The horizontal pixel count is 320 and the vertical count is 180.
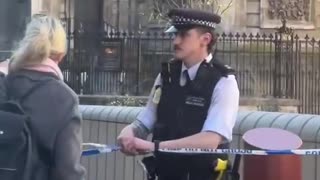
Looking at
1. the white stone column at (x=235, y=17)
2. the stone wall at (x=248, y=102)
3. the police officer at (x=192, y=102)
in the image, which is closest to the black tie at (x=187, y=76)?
the police officer at (x=192, y=102)

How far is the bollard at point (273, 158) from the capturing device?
17.4 feet

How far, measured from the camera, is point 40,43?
4.52 meters

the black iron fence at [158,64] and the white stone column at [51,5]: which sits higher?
the white stone column at [51,5]

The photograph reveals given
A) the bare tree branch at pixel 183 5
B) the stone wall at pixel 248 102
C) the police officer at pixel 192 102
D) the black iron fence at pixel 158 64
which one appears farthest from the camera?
the bare tree branch at pixel 183 5

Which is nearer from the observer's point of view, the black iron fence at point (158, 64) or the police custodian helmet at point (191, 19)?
the police custodian helmet at point (191, 19)

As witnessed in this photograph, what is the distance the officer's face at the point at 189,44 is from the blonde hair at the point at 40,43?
807mm

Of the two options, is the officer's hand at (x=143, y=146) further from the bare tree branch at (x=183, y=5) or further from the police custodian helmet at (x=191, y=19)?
the bare tree branch at (x=183, y=5)

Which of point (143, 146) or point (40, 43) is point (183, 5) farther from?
point (40, 43)

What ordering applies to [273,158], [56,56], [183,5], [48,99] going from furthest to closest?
[183,5] → [273,158] → [56,56] → [48,99]

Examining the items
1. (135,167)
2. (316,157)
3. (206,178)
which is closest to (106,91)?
(135,167)

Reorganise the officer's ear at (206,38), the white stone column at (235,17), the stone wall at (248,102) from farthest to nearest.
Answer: the white stone column at (235,17)
the stone wall at (248,102)
the officer's ear at (206,38)

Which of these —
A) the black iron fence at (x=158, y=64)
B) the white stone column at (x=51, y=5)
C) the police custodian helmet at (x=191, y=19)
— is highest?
the white stone column at (x=51, y=5)

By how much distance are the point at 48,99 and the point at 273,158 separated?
1.52 m

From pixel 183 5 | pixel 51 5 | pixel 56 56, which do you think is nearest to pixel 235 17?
pixel 183 5
